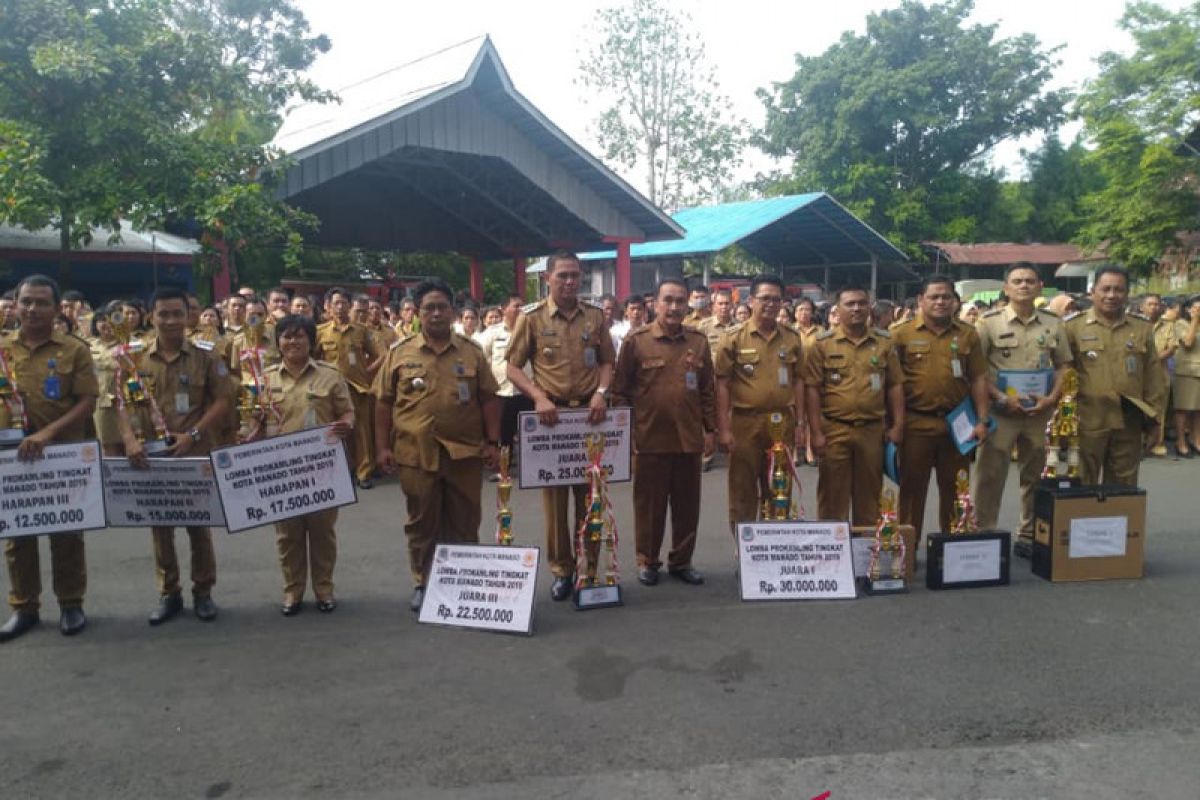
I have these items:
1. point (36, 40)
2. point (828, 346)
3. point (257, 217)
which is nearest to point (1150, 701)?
point (828, 346)

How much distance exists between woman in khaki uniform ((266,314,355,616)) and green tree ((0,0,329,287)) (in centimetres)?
652

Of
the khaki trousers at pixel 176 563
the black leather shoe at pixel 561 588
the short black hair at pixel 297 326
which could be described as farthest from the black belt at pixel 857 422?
the khaki trousers at pixel 176 563

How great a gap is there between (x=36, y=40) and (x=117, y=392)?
302 inches

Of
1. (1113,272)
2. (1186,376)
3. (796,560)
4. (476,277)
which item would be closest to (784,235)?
(476,277)

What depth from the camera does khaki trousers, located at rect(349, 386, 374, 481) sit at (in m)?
8.41

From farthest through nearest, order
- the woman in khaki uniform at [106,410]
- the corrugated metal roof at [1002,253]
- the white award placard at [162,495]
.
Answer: the corrugated metal roof at [1002,253]
the woman in khaki uniform at [106,410]
the white award placard at [162,495]

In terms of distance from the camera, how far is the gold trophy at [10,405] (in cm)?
437

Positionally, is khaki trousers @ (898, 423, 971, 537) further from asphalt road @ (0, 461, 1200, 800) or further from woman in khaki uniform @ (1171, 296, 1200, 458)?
woman in khaki uniform @ (1171, 296, 1200, 458)

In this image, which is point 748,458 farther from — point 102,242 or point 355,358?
point 102,242

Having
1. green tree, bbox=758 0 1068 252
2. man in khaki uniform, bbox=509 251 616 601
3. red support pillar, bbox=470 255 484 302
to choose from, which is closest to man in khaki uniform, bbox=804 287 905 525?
man in khaki uniform, bbox=509 251 616 601

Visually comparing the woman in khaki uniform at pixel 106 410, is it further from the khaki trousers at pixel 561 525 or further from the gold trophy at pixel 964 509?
the gold trophy at pixel 964 509

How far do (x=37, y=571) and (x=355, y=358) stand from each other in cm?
404

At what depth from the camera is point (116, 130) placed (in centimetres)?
1014

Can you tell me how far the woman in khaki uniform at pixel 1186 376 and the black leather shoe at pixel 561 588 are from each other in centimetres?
809
